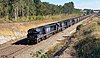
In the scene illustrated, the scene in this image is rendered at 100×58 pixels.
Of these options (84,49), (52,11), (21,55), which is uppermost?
(84,49)

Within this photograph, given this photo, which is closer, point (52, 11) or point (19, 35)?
point (19, 35)

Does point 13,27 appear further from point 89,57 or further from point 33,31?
point 89,57

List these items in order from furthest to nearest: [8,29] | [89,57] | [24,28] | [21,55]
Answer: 1. [24,28]
2. [8,29]
3. [21,55]
4. [89,57]

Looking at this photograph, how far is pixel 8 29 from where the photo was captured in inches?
1923

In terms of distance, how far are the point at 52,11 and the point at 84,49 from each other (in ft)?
384

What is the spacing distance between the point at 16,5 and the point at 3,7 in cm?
883

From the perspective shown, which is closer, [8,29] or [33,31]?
[33,31]

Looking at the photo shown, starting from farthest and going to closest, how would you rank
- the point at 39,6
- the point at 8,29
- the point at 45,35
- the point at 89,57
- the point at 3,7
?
the point at 39,6, the point at 3,7, the point at 8,29, the point at 45,35, the point at 89,57

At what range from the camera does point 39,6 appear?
120 metres

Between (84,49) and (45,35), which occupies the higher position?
(84,49)

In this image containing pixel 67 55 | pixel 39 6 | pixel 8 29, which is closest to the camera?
pixel 67 55

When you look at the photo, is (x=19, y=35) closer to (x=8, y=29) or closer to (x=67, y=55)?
(x=8, y=29)

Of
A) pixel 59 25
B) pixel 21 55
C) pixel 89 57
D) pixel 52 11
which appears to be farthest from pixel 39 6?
pixel 89 57

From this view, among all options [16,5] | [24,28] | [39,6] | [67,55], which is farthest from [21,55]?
[39,6]
